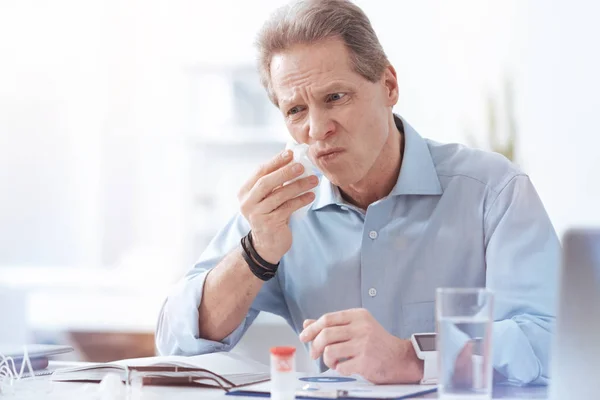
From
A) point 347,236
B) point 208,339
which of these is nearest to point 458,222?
point 347,236

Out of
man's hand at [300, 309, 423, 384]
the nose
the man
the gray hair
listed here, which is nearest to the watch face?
man's hand at [300, 309, 423, 384]

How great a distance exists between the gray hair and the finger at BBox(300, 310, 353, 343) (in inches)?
23.6

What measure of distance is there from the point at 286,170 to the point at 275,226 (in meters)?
0.13

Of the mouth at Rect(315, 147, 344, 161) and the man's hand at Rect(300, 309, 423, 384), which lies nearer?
the man's hand at Rect(300, 309, 423, 384)

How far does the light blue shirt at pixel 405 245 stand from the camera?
1603 millimetres

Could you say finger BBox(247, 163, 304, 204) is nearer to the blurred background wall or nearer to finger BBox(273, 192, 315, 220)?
finger BBox(273, 192, 315, 220)

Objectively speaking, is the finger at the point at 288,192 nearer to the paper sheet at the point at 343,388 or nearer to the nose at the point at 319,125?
the nose at the point at 319,125

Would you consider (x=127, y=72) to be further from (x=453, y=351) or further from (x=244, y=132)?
(x=453, y=351)

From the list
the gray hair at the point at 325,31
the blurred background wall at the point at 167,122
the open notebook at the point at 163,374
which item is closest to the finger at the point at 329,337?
the open notebook at the point at 163,374

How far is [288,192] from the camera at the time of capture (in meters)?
1.50

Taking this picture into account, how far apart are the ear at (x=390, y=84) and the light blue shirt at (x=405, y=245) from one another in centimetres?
9

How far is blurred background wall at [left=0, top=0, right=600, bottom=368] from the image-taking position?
12.3 ft

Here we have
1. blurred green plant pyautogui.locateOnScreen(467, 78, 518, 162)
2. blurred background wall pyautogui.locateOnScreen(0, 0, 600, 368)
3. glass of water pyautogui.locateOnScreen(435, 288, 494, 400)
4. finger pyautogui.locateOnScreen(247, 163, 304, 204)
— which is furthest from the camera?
blurred green plant pyautogui.locateOnScreen(467, 78, 518, 162)

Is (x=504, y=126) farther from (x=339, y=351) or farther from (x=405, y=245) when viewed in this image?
(x=339, y=351)
